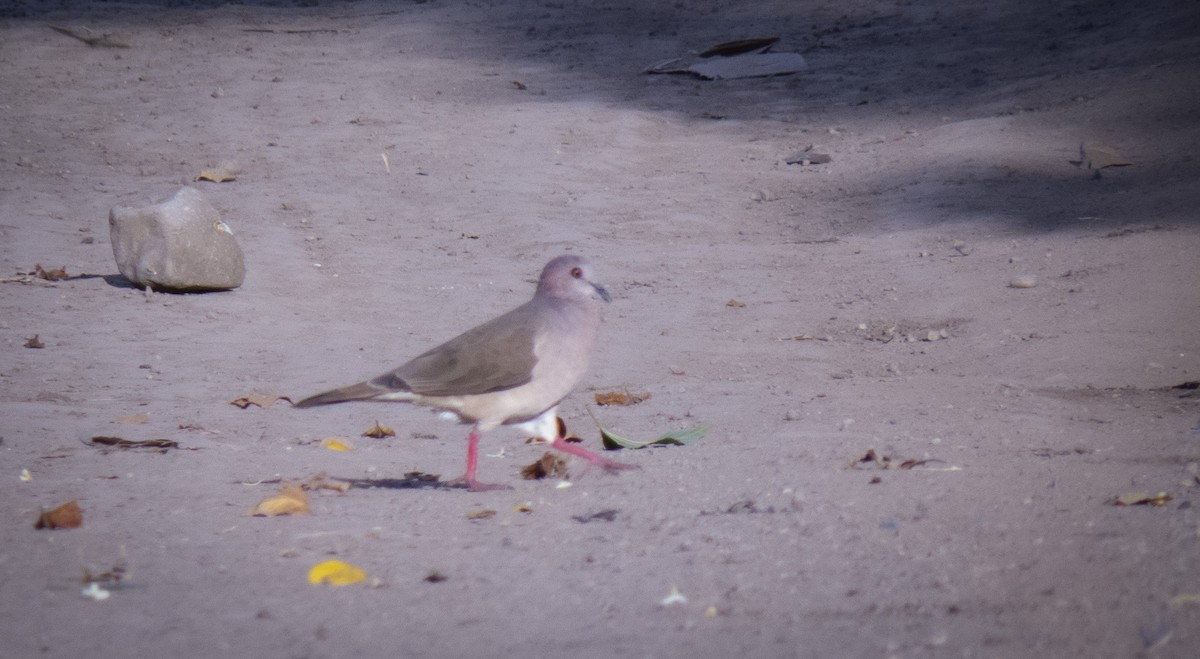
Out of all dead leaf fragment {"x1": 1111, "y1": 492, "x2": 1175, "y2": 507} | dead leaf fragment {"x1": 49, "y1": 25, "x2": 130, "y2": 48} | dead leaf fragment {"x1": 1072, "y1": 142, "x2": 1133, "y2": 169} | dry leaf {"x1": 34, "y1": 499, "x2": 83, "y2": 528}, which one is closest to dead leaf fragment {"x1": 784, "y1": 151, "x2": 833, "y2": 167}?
dead leaf fragment {"x1": 1072, "y1": 142, "x2": 1133, "y2": 169}

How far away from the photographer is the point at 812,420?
16.1 ft

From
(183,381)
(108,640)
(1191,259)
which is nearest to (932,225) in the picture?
(1191,259)

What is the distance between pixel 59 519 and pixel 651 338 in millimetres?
3904

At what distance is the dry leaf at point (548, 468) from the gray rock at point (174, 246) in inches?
144

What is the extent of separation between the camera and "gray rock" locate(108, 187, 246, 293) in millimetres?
7195

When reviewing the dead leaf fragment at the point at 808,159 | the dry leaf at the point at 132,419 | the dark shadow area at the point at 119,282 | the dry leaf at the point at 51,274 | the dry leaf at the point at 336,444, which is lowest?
the dark shadow area at the point at 119,282

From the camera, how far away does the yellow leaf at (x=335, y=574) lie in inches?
122

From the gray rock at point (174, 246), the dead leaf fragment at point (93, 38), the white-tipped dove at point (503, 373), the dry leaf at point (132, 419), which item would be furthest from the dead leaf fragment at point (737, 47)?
the white-tipped dove at point (503, 373)

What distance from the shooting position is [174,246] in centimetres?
721

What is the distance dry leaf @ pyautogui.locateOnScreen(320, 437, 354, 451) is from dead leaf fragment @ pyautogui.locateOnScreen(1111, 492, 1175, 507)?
9.41 feet

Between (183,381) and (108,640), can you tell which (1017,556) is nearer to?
(108,640)

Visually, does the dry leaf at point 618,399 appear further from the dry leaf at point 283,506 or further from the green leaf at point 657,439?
the dry leaf at point 283,506

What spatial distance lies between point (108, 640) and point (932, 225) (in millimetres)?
7484

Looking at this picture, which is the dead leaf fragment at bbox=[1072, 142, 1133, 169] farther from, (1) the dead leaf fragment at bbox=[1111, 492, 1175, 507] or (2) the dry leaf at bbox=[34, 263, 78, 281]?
(2) the dry leaf at bbox=[34, 263, 78, 281]
